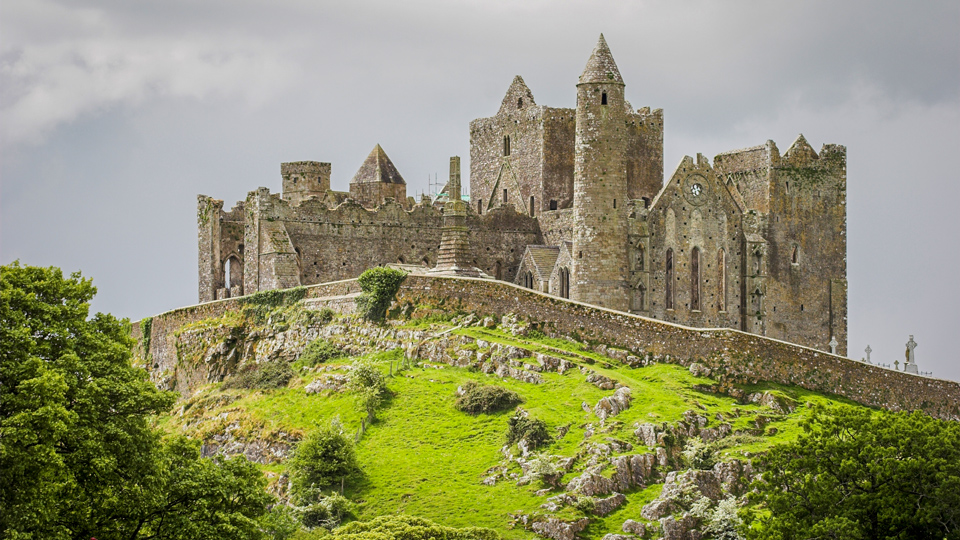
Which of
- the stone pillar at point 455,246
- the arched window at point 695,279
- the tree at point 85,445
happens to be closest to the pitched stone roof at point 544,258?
the stone pillar at point 455,246

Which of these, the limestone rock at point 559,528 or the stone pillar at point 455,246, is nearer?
the limestone rock at point 559,528

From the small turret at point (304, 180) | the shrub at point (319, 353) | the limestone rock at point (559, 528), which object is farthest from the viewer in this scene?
the small turret at point (304, 180)

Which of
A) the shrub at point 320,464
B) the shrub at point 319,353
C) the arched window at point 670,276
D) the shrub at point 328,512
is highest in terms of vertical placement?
the arched window at point 670,276

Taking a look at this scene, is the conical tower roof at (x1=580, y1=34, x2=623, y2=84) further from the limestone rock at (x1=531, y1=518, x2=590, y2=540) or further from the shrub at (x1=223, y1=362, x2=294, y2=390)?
the limestone rock at (x1=531, y1=518, x2=590, y2=540)

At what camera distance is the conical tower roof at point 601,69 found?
65562 millimetres

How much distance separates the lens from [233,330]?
67.3 m

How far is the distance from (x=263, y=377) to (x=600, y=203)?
1712 centimetres

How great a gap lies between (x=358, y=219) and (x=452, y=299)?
1169cm

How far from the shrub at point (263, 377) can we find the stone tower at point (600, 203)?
1363cm

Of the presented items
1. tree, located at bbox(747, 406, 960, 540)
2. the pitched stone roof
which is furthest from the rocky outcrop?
the pitched stone roof

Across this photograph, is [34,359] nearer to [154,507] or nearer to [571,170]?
[154,507]

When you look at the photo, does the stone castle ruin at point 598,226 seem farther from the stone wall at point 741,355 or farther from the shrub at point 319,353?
the shrub at point 319,353

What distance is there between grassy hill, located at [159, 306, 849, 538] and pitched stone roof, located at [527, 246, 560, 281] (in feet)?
31.2

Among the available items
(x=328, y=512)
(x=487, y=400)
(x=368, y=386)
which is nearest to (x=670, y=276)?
(x=487, y=400)
